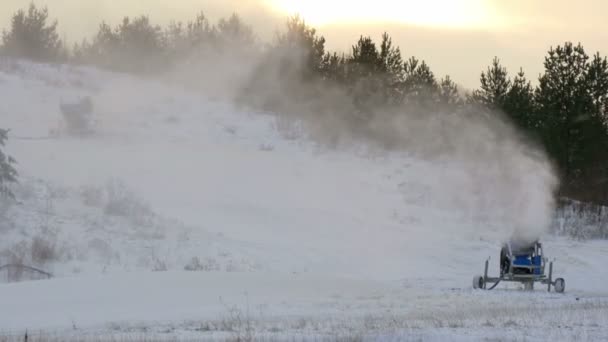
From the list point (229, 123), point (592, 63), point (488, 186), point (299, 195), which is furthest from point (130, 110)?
point (592, 63)

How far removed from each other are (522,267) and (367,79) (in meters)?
29.0

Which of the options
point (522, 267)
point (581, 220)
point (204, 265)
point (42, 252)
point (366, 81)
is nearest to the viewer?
point (522, 267)

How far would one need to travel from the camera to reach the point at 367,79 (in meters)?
50.9

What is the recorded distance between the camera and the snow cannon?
22.9 meters

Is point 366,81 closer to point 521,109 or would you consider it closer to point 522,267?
point 521,109

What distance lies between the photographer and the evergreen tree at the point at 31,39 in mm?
63812

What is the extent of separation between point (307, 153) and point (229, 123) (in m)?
6.62

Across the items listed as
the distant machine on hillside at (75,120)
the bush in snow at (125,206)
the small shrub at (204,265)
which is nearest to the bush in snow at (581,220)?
the small shrub at (204,265)

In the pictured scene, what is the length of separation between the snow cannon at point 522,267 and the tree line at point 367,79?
17.0m

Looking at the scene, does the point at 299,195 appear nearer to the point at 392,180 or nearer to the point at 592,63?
the point at 392,180

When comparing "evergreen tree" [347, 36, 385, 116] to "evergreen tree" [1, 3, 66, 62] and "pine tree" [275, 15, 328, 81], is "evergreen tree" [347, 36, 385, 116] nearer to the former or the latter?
"pine tree" [275, 15, 328, 81]

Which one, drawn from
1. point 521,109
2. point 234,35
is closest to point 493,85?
point 521,109

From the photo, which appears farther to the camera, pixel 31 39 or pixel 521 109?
pixel 31 39

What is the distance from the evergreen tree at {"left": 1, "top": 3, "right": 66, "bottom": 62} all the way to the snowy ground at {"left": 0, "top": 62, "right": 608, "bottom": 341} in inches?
329
